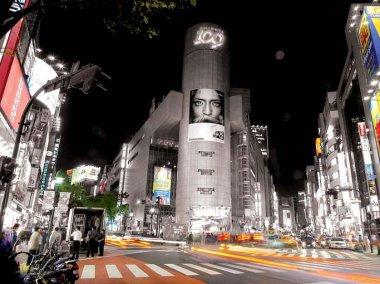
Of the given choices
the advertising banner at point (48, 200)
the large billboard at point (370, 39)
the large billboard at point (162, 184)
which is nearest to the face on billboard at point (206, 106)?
the large billboard at point (162, 184)

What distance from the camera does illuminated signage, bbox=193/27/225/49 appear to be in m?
90.4

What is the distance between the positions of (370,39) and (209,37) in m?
52.3

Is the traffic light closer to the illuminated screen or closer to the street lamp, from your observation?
the street lamp

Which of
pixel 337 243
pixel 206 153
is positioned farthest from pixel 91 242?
pixel 206 153

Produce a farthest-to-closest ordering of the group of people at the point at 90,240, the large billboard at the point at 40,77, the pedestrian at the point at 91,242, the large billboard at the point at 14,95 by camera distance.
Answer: the large billboard at the point at 40,77, the large billboard at the point at 14,95, the pedestrian at the point at 91,242, the group of people at the point at 90,240

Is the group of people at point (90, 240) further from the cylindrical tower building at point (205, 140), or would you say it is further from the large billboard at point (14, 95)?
the cylindrical tower building at point (205, 140)

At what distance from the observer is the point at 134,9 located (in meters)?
8.78

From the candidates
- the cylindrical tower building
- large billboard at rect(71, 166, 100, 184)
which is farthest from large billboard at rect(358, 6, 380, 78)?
large billboard at rect(71, 166, 100, 184)

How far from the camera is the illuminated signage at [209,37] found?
297 feet

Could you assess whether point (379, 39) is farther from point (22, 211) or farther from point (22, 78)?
point (22, 211)

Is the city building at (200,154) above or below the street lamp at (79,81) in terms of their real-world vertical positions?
above

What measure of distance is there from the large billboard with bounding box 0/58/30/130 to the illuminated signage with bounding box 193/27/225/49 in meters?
73.5

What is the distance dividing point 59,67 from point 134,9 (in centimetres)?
4061

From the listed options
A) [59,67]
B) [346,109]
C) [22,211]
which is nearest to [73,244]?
[22,211]
